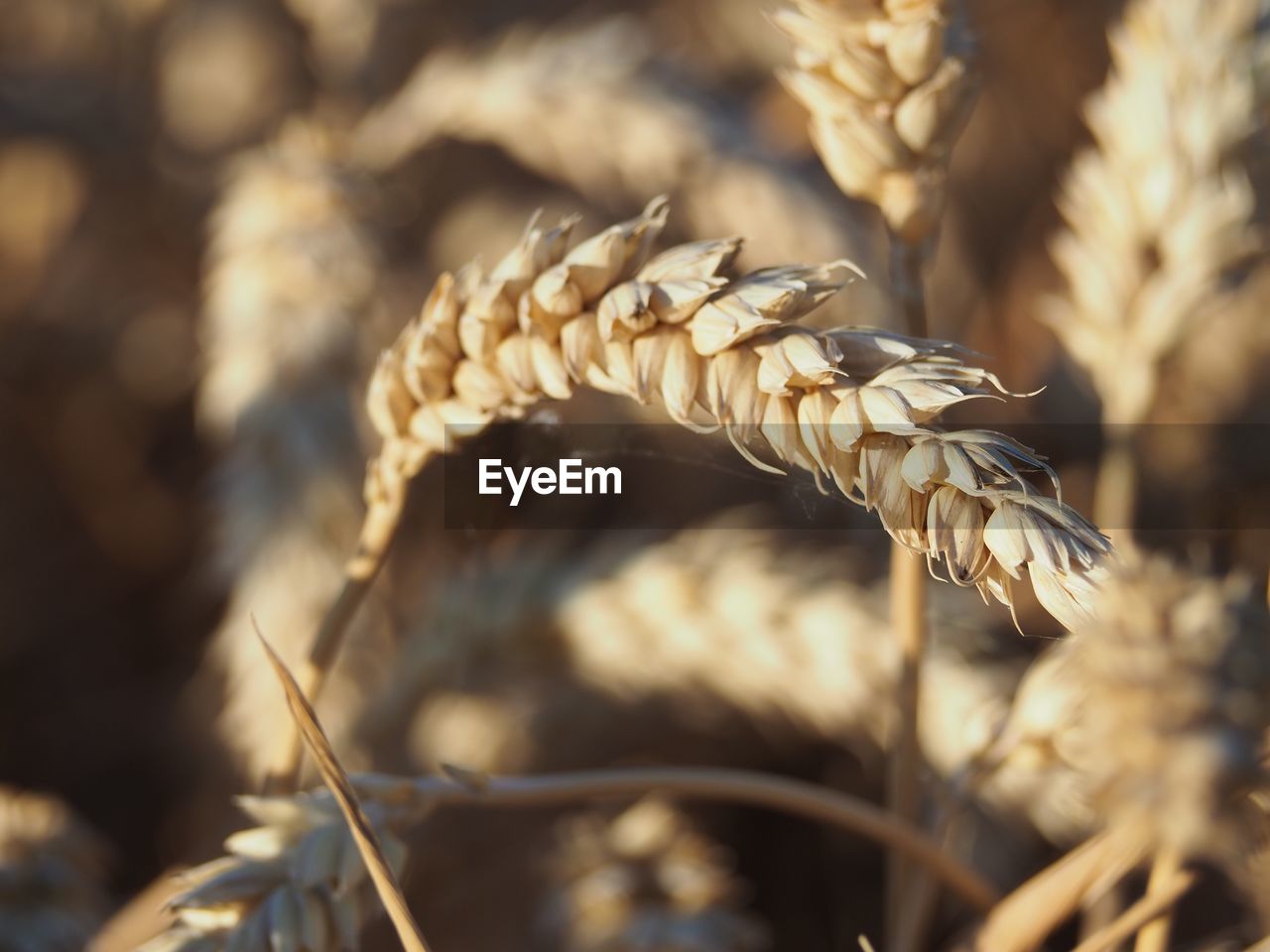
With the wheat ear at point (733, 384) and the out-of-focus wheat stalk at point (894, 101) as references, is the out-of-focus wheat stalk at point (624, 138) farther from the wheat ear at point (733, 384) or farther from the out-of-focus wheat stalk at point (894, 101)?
the wheat ear at point (733, 384)

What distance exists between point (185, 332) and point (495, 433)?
998 millimetres

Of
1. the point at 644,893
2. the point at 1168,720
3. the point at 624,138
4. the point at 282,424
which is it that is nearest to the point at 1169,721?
the point at 1168,720

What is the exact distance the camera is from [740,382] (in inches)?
17.0

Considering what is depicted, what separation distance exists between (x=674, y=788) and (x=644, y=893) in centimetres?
29

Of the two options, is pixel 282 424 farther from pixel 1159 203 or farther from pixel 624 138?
pixel 1159 203

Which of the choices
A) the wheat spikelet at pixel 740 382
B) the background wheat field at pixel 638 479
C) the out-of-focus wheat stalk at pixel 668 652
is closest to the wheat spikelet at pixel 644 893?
the background wheat field at pixel 638 479

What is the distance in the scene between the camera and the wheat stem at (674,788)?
1.60 ft

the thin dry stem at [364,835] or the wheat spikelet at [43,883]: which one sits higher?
the thin dry stem at [364,835]

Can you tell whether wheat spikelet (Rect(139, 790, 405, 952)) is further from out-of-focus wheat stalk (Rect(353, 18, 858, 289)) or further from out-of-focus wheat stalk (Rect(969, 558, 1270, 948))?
out-of-focus wheat stalk (Rect(353, 18, 858, 289))

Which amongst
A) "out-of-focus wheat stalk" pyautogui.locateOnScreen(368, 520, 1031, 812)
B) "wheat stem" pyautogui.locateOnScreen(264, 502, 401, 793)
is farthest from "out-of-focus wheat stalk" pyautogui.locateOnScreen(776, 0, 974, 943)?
"out-of-focus wheat stalk" pyautogui.locateOnScreen(368, 520, 1031, 812)

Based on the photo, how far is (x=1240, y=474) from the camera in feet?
3.41

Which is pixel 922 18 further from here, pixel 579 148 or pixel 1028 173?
pixel 1028 173

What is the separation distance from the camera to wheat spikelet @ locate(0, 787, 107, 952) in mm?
691

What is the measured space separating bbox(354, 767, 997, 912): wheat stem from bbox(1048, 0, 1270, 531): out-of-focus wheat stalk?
30 centimetres
